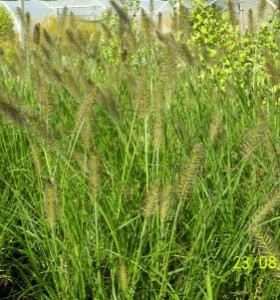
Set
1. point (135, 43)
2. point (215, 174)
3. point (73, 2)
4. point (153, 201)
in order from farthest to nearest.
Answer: point (73, 2) → point (135, 43) → point (215, 174) → point (153, 201)

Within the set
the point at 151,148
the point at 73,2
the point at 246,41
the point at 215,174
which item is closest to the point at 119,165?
the point at 151,148

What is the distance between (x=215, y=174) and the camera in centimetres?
214

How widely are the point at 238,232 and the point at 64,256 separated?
1.35 ft

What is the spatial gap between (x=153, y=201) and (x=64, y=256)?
1.11 feet

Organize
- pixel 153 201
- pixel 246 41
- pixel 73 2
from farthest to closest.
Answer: pixel 73 2, pixel 246 41, pixel 153 201

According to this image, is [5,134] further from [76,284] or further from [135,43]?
[76,284]

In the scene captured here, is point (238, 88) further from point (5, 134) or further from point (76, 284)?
point (76, 284)

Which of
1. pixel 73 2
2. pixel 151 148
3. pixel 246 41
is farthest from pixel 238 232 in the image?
pixel 73 2

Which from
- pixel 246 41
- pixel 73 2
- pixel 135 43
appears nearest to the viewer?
pixel 135 43

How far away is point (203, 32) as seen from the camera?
3.78 meters

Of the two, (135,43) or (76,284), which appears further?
(135,43)

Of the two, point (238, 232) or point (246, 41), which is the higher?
point (246, 41)
